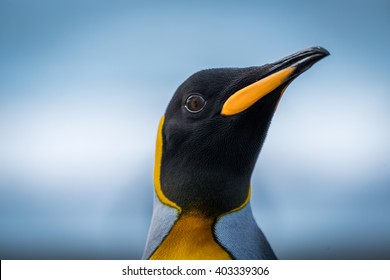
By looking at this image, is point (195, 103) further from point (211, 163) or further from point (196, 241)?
point (196, 241)

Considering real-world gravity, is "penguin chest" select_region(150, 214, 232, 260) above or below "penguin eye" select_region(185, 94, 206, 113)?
below

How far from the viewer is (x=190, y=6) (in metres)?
1.42

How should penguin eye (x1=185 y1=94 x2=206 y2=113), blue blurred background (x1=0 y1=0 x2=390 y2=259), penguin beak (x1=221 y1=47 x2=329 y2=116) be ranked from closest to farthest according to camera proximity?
penguin beak (x1=221 y1=47 x2=329 y2=116)
penguin eye (x1=185 y1=94 x2=206 y2=113)
blue blurred background (x1=0 y1=0 x2=390 y2=259)

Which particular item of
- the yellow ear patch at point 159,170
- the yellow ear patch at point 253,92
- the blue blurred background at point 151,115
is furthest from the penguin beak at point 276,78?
the blue blurred background at point 151,115

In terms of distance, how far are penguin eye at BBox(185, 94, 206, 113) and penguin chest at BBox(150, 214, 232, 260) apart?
0.22 m

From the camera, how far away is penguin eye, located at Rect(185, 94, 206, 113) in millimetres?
1056

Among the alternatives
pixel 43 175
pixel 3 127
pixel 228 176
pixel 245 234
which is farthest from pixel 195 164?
pixel 3 127

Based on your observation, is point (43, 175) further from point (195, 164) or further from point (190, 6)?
point (190, 6)

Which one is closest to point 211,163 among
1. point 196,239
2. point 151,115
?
point 196,239

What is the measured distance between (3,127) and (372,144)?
3.16 ft

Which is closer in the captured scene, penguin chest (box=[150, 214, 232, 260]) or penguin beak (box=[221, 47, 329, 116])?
penguin beak (box=[221, 47, 329, 116])

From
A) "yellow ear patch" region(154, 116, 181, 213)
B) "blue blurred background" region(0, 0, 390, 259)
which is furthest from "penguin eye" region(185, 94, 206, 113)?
"blue blurred background" region(0, 0, 390, 259)

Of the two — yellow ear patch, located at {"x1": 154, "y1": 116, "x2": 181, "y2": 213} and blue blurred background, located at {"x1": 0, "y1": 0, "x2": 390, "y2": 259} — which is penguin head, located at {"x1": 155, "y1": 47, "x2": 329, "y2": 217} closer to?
yellow ear patch, located at {"x1": 154, "y1": 116, "x2": 181, "y2": 213}
